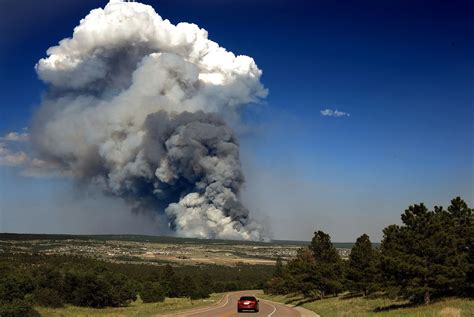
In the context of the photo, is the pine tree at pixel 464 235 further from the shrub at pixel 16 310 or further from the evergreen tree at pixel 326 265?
the shrub at pixel 16 310

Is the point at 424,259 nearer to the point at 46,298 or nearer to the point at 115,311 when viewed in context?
the point at 115,311

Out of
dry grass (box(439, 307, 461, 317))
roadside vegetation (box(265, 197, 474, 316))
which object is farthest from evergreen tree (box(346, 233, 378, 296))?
dry grass (box(439, 307, 461, 317))

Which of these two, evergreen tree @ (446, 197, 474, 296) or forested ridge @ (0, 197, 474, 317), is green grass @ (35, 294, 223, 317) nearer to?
forested ridge @ (0, 197, 474, 317)

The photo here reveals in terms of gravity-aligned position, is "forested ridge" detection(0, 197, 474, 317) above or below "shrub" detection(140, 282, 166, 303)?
above

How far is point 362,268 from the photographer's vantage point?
5594 cm

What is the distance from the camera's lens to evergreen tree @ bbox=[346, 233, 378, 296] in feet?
175

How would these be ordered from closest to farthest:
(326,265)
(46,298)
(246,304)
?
(246,304) → (46,298) → (326,265)

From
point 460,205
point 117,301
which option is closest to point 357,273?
point 460,205

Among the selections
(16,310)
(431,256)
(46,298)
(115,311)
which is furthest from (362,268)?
(46,298)

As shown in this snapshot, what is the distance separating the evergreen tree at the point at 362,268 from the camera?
5344 centimetres

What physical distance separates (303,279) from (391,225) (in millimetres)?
18459

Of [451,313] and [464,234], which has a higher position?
[464,234]

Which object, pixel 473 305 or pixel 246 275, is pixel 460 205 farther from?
pixel 246 275

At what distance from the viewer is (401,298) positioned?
1734 inches
